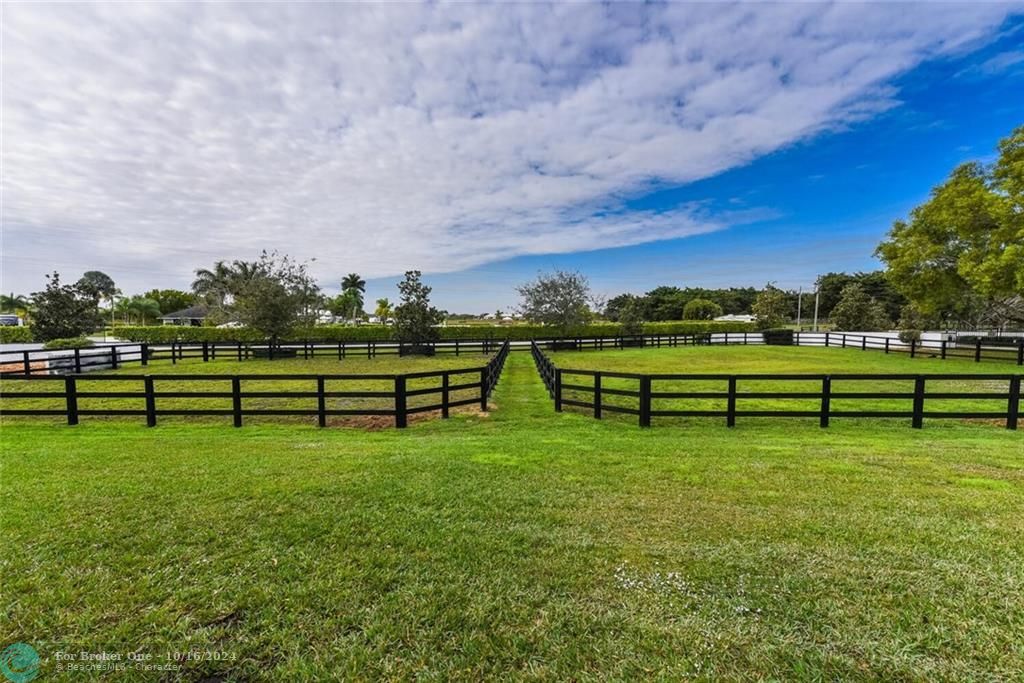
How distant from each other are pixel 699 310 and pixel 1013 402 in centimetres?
5614

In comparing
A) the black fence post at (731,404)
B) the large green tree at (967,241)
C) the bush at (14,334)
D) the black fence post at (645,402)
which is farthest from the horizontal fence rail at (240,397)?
the bush at (14,334)

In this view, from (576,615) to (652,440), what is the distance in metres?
4.47

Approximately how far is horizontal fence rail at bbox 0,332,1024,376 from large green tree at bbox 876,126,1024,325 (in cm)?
Result: 255

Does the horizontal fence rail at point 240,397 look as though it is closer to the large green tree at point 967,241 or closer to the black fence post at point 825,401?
the black fence post at point 825,401

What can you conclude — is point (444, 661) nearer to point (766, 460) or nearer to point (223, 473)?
point (223, 473)

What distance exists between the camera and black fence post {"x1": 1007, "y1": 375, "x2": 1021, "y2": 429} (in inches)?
303

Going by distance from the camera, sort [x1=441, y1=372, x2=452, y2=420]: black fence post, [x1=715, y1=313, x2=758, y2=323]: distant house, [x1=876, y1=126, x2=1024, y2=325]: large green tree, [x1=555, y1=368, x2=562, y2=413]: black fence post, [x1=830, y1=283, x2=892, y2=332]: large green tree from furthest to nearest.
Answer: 1. [x1=715, y1=313, x2=758, y2=323]: distant house
2. [x1=830, y1=283, x2=892, y2=332]: large green tree
3. [x1=876, y1=126, x2=1024, y2=325]: large green tree
4. [x1=555, y1=368, x2=562, y2=413]: black fence post
5. [x1=441, y1=372, x2=452, y2=420]: black fence post

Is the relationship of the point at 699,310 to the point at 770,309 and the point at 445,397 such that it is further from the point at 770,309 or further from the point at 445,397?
the point at 445,397

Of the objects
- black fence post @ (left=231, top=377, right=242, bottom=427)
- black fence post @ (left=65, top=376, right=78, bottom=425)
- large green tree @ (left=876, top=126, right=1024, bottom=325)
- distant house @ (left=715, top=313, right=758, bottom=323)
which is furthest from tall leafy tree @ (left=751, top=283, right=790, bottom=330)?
black fence post @ (left=65, top=376, right=78, bottom=425)

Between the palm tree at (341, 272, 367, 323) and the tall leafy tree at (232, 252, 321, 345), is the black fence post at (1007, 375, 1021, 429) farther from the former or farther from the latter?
the palm tree at (341, 272, 367, 323)

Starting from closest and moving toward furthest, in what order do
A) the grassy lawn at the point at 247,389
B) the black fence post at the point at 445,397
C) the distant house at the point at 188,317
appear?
the black fence post at the point at 445,397, the grassy lawn at the point at 247,389, the distant house at the point at 188,317

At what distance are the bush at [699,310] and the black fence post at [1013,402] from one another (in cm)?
5541

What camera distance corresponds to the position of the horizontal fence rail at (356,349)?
15.8 meters

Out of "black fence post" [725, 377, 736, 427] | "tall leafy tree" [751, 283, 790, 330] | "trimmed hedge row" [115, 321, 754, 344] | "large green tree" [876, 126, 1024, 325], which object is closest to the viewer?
"black fence post" [725, 377, 736, 427]
